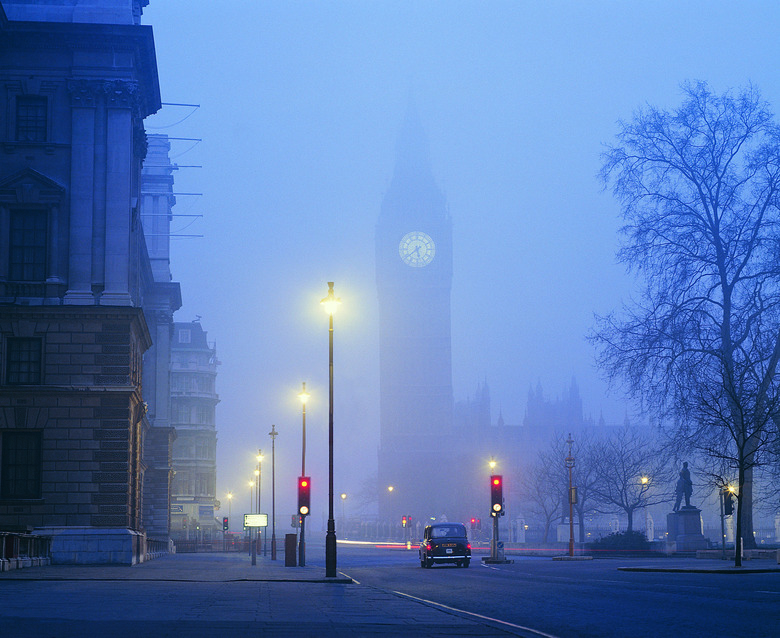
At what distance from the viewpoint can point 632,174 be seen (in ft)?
160

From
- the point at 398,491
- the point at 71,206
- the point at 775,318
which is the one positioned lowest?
the point at 398,491

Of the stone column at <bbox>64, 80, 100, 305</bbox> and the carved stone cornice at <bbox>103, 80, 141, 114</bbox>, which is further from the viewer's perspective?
the carved stone cornice at <bbox>103, 80, 141, 114</bbox>

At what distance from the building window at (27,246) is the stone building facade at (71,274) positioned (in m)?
0.04

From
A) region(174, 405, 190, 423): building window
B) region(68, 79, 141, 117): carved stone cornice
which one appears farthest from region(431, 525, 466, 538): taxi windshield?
region(174, 405, 190, 423): building window

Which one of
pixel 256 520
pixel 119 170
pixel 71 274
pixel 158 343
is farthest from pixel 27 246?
pixel 158 343

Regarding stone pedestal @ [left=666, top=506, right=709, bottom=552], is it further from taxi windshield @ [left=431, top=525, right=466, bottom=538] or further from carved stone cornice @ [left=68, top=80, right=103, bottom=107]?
carved stone cornice @ [left=68, top=80, right=103, bottom=107]

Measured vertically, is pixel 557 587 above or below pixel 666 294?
below

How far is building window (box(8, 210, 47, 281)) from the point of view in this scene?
45.5m

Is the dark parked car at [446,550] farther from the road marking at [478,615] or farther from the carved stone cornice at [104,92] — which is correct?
the carved stone cornice at [104,92]

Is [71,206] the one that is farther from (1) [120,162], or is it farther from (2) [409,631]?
(2) [409,631]

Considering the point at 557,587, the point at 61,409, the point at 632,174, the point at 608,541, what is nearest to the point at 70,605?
the point at 557,587

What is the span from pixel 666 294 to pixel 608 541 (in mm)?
25875

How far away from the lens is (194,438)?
5256 inches

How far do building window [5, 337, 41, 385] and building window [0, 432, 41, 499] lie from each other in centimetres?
214
